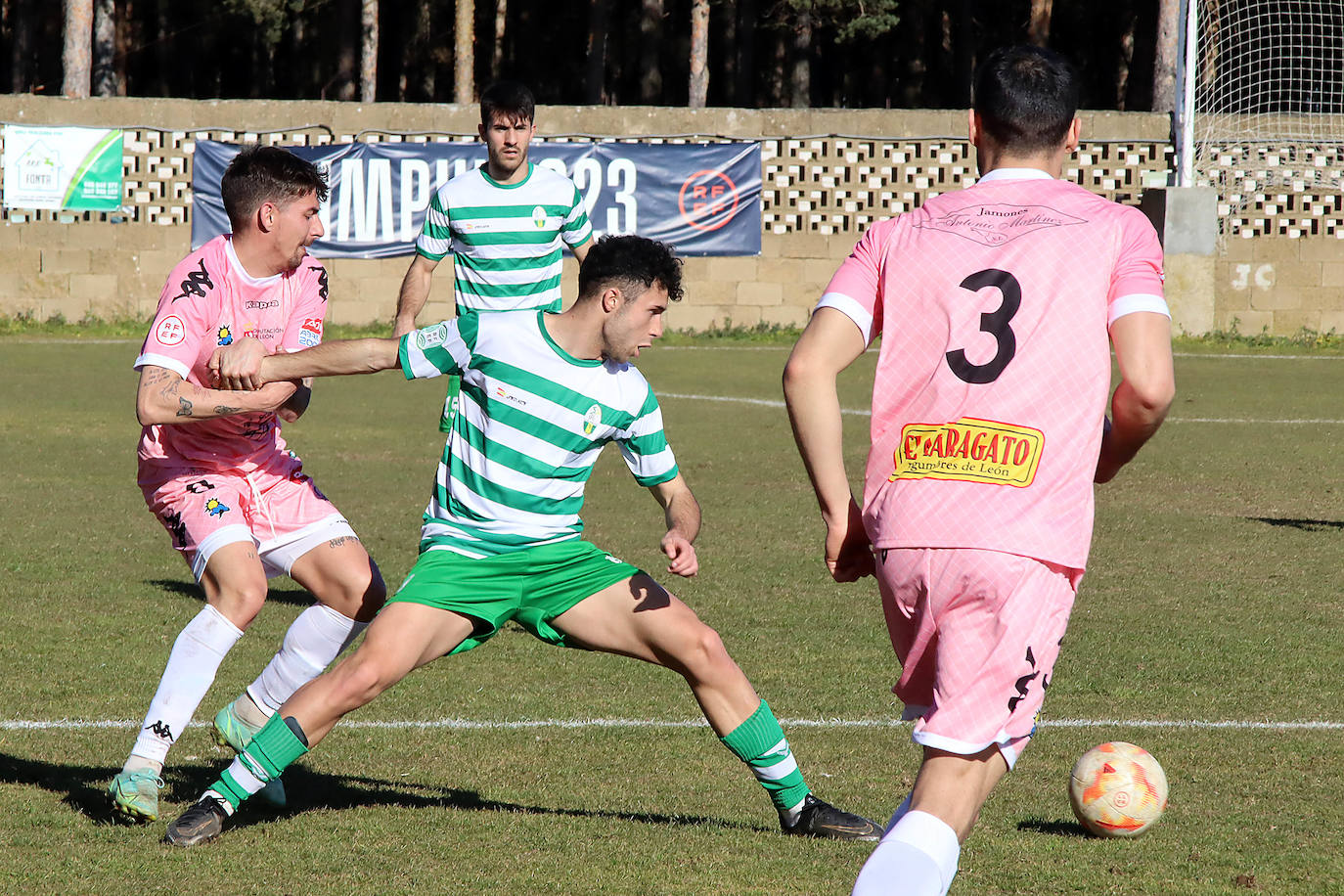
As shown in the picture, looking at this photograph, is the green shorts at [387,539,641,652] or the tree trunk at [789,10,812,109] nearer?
the green shorts at [387,539,641,652]

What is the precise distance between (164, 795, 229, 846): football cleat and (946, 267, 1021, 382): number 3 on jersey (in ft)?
7.93

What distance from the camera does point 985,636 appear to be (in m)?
3.09

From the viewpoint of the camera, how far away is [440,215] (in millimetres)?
7637

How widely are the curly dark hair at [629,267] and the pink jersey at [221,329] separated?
1035 mm

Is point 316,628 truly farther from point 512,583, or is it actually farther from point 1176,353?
point 1176,353

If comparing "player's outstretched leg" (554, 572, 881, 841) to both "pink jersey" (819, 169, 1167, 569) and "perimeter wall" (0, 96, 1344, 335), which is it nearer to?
"pink jersey" (819, 169, 1167, 569)

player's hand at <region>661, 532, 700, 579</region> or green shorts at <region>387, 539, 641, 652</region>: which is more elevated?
player's hand at <region>661, 532, 700, 579</region>

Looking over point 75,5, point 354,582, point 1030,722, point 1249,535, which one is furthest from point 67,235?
point 1030,722

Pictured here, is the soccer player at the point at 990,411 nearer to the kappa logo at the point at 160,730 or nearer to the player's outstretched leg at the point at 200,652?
the player's outstretched leg at the point at 200,652

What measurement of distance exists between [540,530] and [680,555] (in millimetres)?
446

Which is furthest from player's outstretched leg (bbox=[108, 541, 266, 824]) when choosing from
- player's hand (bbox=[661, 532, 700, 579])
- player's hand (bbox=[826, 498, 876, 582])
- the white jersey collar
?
the white jersey collar

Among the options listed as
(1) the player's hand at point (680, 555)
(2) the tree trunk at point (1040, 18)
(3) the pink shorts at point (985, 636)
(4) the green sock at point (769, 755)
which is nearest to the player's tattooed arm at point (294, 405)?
(1) the player's hand at point (680, 555)

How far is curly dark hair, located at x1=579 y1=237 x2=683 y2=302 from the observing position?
4426 millimetres

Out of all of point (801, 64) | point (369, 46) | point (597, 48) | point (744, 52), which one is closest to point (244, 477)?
point (369, 46)
